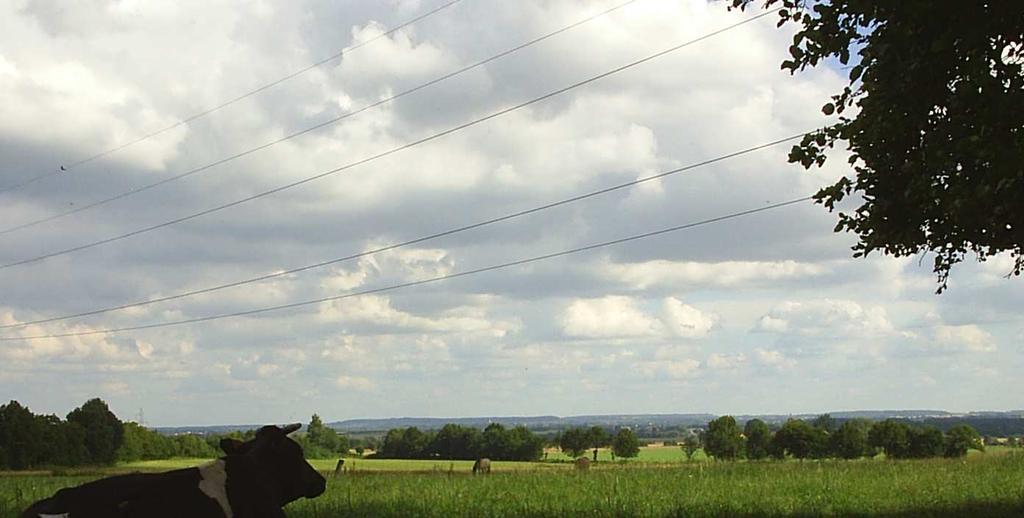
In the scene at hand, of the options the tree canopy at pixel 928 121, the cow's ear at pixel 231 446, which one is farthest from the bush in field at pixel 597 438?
the cow's ear at pixel 231 446

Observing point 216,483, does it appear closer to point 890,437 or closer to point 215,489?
point 215,489

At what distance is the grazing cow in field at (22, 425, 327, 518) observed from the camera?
10.5m

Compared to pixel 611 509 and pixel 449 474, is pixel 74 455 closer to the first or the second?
pixel 449 474

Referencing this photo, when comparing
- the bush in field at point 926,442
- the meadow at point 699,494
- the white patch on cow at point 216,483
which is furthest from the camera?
the bush in field at point 926,442

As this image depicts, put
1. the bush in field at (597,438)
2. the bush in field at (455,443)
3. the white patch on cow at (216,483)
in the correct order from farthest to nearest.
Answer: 1. the bush in field at (597,438)
2. the bush in field at (455,443)
3. the white patch on cow at (216,483)

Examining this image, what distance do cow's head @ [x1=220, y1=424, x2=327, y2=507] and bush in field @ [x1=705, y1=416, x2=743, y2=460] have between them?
56.5 meters

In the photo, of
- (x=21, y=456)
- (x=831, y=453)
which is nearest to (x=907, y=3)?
(x=831, y=453)

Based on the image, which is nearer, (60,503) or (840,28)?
(60,503)

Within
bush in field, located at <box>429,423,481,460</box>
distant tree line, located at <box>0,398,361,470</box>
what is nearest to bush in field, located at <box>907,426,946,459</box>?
bush in field, located at <box>429,423,481,460</box>

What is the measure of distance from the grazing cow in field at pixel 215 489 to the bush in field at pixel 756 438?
60192mm

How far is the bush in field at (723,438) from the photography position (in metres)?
69.3

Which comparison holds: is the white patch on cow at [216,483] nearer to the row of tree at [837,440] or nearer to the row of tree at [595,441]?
the row of tree at [837,440]

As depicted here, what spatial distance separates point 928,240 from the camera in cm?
1755

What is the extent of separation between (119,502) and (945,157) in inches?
471
